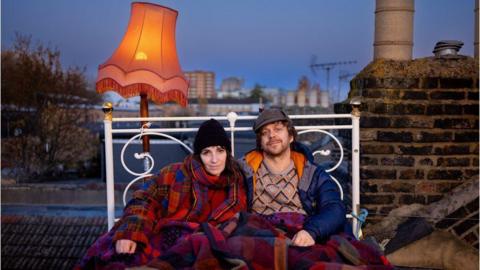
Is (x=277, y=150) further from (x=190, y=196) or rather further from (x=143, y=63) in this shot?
(x=143, y=63)

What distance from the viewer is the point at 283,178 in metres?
2.24

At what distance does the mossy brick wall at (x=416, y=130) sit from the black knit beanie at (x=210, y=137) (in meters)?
1.33

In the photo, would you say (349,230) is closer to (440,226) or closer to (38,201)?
(440,226)

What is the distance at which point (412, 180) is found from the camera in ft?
10.2

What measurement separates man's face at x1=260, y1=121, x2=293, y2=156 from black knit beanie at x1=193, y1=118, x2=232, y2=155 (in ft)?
0.65

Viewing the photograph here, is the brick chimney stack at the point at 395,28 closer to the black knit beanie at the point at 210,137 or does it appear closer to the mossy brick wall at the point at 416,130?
the mossy brick wall at the point at 416,130

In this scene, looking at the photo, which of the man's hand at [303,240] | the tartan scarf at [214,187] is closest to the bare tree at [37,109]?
the tartan scarf at [214,187]

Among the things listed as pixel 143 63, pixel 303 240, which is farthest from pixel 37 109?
pixel 303 240

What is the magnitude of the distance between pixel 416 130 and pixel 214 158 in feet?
5.42

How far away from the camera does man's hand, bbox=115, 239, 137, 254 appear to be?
1880mm

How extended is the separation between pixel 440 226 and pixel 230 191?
1.58m

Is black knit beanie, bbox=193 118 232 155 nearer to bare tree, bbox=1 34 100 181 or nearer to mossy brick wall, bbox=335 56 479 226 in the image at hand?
mossy brick wall, bbox=335 56 479 226

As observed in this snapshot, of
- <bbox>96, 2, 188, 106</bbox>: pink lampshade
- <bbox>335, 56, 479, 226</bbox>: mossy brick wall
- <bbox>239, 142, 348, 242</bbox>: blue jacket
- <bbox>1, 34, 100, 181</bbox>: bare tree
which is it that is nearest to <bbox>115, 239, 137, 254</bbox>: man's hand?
<bbox>239, 142, 348, 242</bbox>: blue jacket

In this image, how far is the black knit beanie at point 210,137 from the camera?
2100mm
